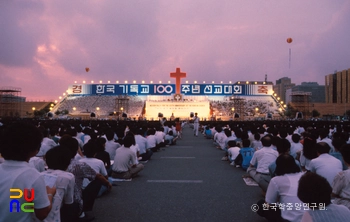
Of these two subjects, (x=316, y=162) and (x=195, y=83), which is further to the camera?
(x=195, y=83)

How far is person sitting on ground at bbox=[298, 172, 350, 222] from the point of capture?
2553mm

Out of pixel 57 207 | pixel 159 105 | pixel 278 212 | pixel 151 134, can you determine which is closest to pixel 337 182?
pixel 278 212

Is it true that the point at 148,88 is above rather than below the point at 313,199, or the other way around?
above

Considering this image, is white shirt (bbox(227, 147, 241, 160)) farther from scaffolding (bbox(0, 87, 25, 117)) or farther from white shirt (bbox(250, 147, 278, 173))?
scaffolding (bbox(0, 87, 25, 117))

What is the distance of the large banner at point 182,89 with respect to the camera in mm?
75812

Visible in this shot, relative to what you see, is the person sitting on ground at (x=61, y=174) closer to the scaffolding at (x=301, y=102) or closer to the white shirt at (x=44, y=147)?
the white shirt at (x=44, y=147)

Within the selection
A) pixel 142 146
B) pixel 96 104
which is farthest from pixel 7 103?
pixel 142 146

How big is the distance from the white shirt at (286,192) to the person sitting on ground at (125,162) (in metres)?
4.50

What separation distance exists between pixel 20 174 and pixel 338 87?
348 ft

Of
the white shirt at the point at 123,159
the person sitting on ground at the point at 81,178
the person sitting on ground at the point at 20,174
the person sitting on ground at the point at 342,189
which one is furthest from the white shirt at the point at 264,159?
the person sitting on ground at the point at 20,174

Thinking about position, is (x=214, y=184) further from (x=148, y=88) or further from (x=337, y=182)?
(x=148, y=88)

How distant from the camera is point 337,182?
381 cm

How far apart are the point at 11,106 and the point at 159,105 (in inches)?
1172

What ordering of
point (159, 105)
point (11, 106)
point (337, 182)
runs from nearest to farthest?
point (337, 182) < point (11, 106) < point (159, 105)
